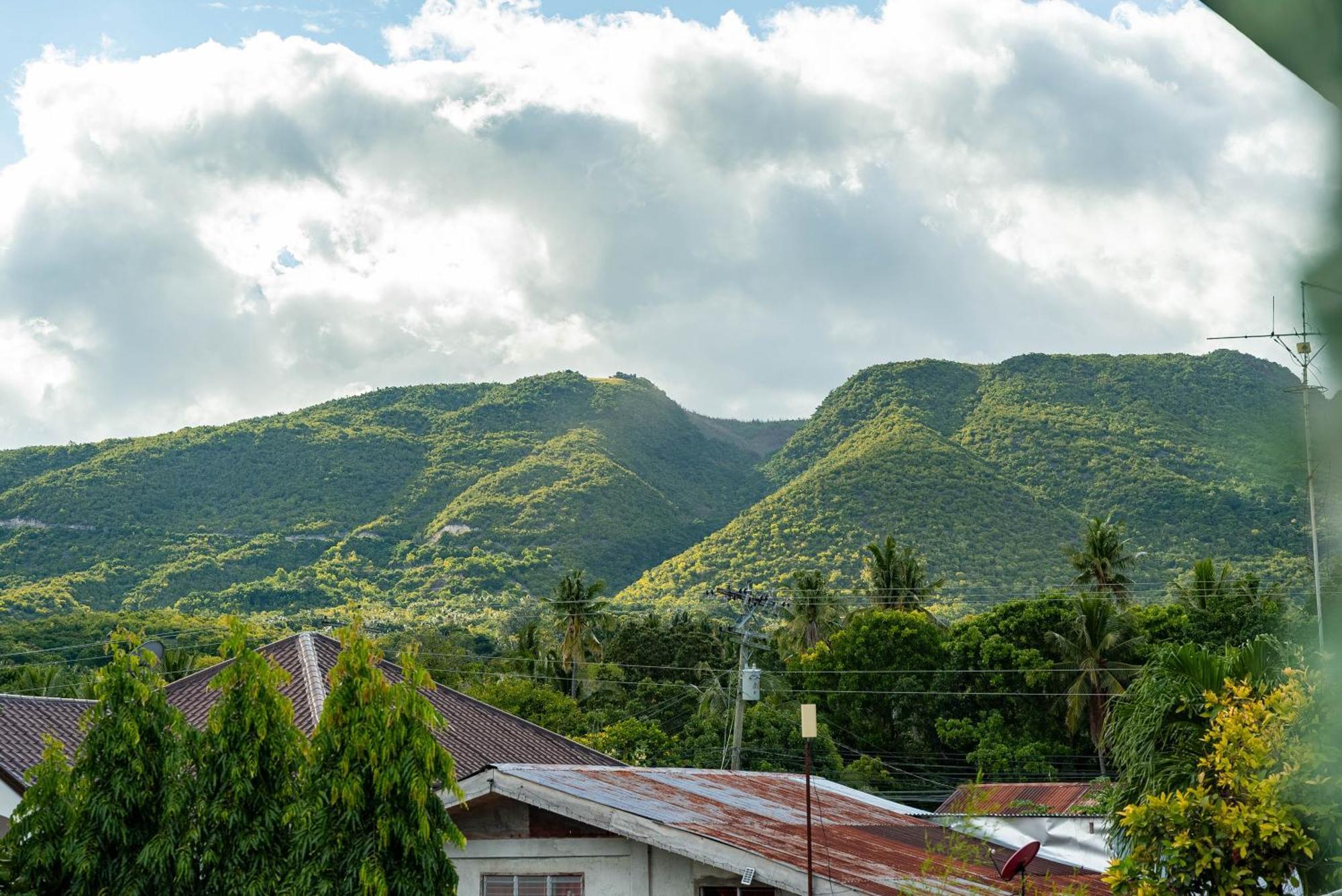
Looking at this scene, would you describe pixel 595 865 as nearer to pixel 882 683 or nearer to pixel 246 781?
pixel 246 781

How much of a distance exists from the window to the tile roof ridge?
7.59 metres

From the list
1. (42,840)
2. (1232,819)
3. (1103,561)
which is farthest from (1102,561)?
(42,840)

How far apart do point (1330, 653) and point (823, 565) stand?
281 feet

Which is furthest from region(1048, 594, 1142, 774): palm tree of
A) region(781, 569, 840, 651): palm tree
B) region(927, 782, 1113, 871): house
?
region(927, 782, 1113, 871): house

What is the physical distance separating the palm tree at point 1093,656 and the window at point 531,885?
122 ft

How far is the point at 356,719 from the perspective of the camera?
11.1m

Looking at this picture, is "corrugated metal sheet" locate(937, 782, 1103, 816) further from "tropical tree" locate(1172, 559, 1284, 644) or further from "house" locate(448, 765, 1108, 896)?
"tropical tree" locate(1172, 559, 1284, 644)

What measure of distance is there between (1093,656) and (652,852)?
39.1m

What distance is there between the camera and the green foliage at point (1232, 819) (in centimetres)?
1003

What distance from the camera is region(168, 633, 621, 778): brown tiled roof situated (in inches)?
877

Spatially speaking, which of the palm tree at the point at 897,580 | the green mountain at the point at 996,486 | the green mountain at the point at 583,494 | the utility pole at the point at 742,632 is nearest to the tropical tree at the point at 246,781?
the utility pole at the point at 742,632

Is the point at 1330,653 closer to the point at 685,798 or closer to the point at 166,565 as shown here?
the point at 685,798

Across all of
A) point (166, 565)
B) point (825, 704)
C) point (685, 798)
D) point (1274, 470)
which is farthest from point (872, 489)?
point (1274, 470)

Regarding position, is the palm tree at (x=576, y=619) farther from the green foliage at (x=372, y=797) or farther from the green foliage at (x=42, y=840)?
the green foliage at (x=372, y=797)
